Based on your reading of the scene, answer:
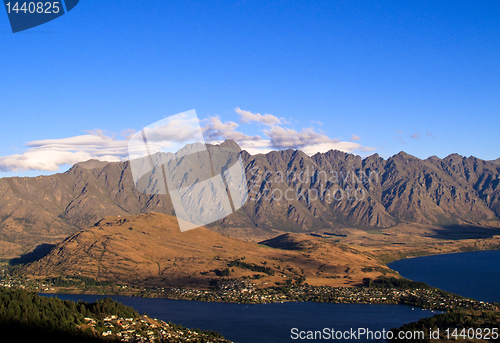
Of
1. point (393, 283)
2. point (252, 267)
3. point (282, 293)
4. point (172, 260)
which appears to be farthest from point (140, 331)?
point (172, 260)

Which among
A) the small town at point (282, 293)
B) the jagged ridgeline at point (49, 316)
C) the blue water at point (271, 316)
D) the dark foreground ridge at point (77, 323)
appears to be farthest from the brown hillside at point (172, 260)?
the jagged ridgeline at point (49, 316)

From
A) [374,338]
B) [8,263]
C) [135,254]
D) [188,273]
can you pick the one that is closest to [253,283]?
[188,273]

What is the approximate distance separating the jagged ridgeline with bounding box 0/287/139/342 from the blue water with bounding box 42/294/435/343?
26.0 meters

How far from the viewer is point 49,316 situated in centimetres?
6378

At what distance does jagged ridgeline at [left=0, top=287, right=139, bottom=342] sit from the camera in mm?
57281

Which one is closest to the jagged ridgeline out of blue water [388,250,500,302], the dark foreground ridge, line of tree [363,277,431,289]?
the dark foreground ridge

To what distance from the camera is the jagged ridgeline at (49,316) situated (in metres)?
57.3

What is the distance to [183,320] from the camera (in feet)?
320

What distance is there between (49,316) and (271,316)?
177 feet

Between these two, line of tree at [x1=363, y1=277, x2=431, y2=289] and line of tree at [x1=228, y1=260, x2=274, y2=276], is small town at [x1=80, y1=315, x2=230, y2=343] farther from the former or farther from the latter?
line of tree at [x1=228, y1=260, x2=274, y2=276]

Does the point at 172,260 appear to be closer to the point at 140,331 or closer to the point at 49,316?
the point at 140,331

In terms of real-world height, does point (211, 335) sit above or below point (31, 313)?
below

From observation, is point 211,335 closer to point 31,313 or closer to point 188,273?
point 31,313

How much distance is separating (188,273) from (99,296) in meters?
31.6
